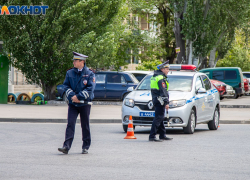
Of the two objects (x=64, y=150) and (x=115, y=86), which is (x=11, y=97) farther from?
(x=64, y=150)

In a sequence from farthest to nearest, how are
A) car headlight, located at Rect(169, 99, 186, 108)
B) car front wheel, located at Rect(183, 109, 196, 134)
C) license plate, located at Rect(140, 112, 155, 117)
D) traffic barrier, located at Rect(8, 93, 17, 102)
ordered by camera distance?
traffic barrier, located at Rect(8, 93, 17, 102), car front wheel, located at Rect(183, 109, 196, 134), car headlight, located at Rect(169, 99, 186, 108), license plate, located at Rect(140, 112, 155, 117)

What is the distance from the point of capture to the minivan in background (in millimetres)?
32031

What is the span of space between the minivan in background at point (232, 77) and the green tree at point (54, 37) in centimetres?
875

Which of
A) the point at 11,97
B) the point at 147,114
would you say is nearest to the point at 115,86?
the point at 11,97

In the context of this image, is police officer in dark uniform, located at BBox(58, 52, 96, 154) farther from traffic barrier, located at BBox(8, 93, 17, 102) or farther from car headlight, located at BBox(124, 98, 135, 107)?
traffic barrier, located at BBox(8, 93, 17, 102)

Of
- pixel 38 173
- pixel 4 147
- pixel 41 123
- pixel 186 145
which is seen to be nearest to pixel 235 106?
pixel 41 123

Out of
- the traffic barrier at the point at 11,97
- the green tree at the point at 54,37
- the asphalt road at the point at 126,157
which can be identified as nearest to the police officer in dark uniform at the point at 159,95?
the asphalt road at the point at 126,157

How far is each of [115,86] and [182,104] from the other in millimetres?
13282

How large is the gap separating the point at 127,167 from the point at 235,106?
756 inches

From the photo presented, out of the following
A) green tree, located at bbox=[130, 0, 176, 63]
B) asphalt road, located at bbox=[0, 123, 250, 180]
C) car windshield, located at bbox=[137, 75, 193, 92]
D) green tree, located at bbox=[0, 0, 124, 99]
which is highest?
green tree, located at bbox=[130, 0, 176, 63]

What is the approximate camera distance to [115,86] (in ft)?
85.7

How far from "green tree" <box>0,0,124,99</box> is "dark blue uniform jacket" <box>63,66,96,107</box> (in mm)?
16213

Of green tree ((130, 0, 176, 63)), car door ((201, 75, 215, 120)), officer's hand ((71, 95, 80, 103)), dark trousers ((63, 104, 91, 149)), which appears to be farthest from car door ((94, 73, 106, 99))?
green tree ((130, 0, 176, 63))

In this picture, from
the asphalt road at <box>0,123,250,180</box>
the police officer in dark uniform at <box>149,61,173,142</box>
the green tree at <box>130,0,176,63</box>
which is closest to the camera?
the asphalt road at <box>0,123,250,180</box>
